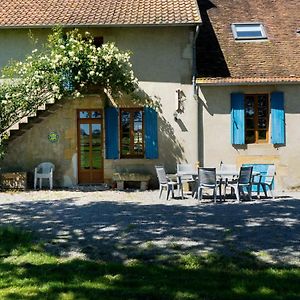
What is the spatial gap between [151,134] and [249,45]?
4.57 m

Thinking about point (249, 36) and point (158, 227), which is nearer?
point (158, 227)

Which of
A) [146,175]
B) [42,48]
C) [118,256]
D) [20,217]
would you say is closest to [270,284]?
[118,256]

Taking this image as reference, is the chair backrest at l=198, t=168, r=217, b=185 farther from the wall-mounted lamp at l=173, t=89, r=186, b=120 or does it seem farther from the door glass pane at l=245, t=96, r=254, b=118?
the door glass pane at l=245, t=96, r=254, b=118

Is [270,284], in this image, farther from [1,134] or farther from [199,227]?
[1,134]

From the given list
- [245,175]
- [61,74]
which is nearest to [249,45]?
[245,175]

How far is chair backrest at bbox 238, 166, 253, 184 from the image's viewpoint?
1154cm

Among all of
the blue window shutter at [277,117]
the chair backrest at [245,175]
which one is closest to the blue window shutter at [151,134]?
the chair backrest at [245,175]

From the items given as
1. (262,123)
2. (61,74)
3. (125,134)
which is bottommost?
(125,134)

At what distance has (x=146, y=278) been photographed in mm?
5195

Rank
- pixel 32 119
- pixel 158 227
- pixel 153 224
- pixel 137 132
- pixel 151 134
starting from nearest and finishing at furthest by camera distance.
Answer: pixel 158 227 < pixel 153 224 < pixel 32 119 < pixel 151 134 < pixel 137 132

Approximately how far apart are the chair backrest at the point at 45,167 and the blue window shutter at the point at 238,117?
567 centimetres

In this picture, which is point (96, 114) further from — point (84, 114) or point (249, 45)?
point (249, 45)

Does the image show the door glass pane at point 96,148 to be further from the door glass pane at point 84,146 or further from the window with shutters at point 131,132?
the window with shutters at point 131,132

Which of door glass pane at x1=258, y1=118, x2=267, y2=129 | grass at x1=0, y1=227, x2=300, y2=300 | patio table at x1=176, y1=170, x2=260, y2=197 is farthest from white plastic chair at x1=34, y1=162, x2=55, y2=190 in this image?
grass at x1=0, y1=227, x2=300, y2=300
